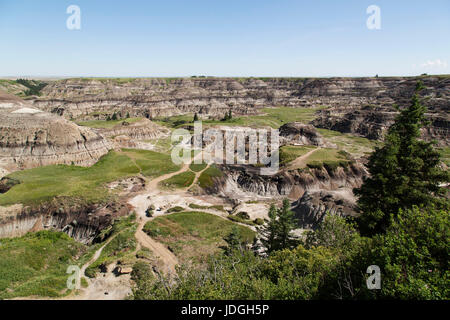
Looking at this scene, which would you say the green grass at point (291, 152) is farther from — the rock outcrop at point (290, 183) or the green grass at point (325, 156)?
the rock outcrop at point (290, 183)

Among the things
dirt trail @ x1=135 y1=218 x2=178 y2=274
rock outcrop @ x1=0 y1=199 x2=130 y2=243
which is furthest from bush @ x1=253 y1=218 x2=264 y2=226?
rock outcrop @ x1=0 y1=199 x2=130 y2=243

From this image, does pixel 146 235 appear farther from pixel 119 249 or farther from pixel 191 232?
pixel 191 232

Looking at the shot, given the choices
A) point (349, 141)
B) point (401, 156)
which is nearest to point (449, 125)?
point (349, 141)

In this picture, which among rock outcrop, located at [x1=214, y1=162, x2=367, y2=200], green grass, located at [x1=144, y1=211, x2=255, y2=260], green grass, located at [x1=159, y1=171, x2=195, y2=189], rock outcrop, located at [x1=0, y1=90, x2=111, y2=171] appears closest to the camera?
green grass, located at [x1=144, y1=211, x2=255, y2=260]

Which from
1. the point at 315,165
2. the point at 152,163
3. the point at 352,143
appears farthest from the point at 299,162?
the point at 352,143

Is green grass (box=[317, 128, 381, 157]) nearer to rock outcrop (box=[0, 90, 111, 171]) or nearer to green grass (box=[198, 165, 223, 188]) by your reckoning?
green grass (box=[198, 165, 223, 188])
